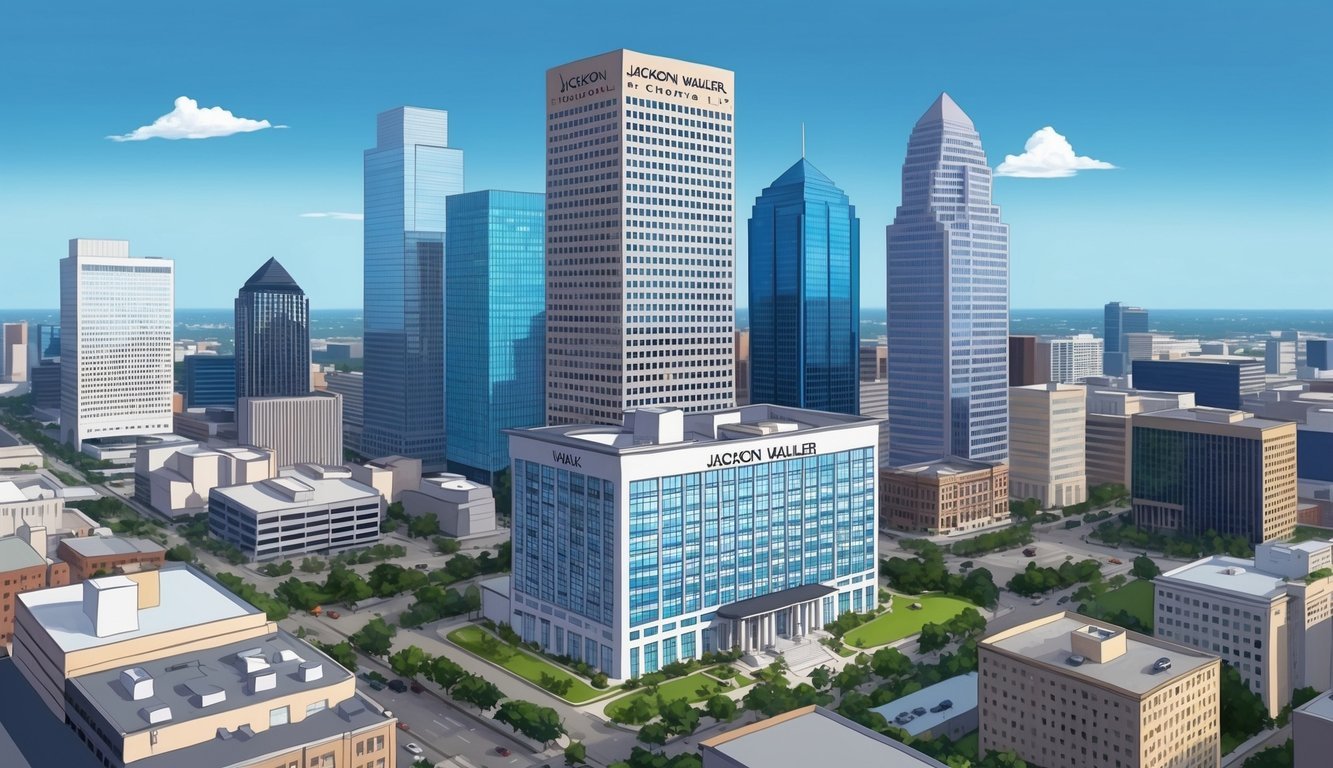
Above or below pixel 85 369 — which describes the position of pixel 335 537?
below

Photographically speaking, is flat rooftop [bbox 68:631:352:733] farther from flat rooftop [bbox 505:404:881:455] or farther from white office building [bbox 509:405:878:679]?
flat rooftop [bbox 505:404:881:455]

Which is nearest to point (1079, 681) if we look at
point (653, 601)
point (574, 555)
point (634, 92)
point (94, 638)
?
point (653, 601)

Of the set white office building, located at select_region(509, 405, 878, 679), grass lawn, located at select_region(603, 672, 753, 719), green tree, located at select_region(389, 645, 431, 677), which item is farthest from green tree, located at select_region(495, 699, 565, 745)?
white office building, located at select_region(509, 405, 878, 679)

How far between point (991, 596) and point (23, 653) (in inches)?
3126

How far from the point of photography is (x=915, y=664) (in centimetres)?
8450

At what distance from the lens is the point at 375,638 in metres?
85.8

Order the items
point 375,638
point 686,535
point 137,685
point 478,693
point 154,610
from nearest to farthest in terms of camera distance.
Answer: point 137,685
point 154,610
point 478,693
point 375,638
point 686,535

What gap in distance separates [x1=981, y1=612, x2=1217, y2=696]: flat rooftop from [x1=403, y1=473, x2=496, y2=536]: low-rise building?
77984mm

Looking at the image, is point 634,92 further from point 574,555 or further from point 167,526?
point 167,526

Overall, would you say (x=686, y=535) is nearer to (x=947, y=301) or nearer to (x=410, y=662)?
(x=410, y=662)

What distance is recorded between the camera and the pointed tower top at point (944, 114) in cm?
15025

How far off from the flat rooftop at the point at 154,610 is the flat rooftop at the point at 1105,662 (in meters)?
49.8

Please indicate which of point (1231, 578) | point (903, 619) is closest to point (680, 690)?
point (903, 619)

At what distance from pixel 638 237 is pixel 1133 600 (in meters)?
61.1
